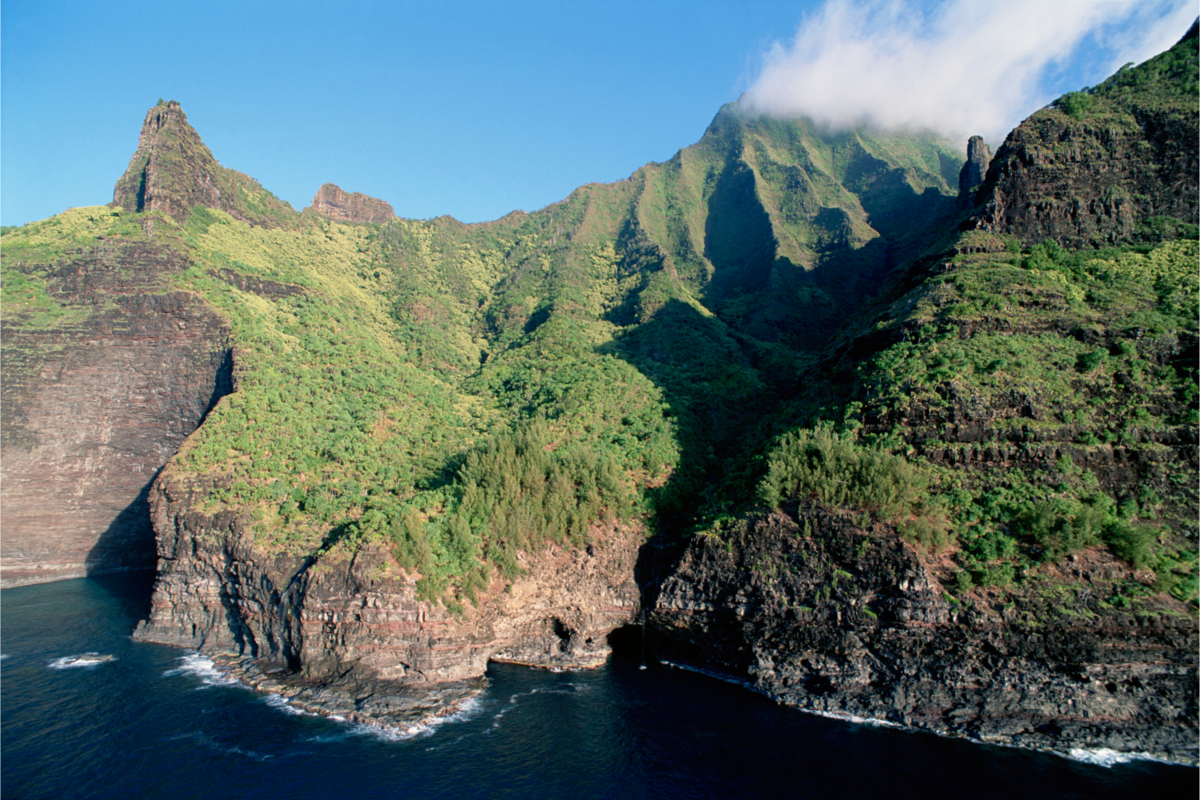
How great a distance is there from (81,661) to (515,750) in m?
33.9

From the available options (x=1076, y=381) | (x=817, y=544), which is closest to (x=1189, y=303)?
(x=1076, y=381)

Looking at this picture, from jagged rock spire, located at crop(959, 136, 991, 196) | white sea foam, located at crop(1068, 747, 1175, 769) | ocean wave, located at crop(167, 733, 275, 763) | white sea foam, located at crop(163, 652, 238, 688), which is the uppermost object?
jagged rock spire, located at crop(959, 136, 991, 196)

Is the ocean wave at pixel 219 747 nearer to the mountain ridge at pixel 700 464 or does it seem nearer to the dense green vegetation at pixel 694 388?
the mountain ridge at pixel 700 464

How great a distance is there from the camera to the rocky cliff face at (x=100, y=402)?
58219mm

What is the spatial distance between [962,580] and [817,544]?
25.6 ft

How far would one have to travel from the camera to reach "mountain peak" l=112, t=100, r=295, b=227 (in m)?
69.7

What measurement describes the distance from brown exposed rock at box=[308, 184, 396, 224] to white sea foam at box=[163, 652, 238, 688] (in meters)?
84.5

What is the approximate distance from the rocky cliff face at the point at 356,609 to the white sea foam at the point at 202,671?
1386 millimetres

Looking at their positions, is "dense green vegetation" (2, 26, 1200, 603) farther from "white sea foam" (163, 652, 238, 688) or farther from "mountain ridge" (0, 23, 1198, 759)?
"white sea foam" (163, 652, 238, 688)

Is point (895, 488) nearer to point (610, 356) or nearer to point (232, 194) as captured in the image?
point (610, 356)

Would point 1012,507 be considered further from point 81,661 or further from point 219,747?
point 81,661

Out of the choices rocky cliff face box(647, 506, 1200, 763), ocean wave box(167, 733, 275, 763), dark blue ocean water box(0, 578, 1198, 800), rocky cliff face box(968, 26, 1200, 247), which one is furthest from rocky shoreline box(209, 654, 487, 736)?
rocky cliff face box(968, 26, 1200, 247)

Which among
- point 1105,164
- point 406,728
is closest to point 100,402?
point 406,728

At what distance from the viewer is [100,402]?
197ft
